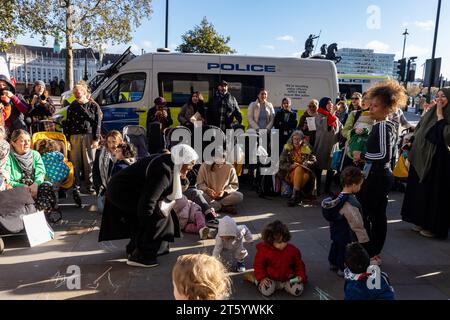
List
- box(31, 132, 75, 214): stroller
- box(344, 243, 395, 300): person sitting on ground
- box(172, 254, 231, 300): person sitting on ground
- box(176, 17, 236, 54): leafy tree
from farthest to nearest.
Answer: box(176, 17, 236, 54): leafy tree < box(31, 132, 75, 214): stroller < box(344, 243, 395, 300): person sitting on ground < box(172, 254, 231, 300): person sitting on ground

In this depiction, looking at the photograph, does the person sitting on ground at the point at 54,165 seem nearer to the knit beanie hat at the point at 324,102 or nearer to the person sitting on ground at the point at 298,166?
the person sitting on ground at the point at 298,166

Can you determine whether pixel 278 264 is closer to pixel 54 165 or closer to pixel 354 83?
pixel 54 165

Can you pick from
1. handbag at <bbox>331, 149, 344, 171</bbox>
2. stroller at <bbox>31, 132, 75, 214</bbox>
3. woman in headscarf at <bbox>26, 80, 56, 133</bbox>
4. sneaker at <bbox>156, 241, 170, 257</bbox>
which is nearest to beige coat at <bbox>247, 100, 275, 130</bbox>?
handbag at <bbox>331, 149, 344, 171</bbox>

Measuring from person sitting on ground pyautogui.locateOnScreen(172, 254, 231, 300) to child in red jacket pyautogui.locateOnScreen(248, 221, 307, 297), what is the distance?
1.70 meters

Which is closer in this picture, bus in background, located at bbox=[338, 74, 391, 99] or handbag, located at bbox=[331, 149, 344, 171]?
handbag, located at bbox=[331, 149, 344, 171]

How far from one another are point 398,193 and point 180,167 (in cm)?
557

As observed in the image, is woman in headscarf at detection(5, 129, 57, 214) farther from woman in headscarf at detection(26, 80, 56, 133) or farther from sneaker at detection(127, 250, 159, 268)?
woman in headscarf at detection(26, 80, 56, 133)

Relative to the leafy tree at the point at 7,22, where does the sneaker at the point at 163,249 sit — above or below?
below

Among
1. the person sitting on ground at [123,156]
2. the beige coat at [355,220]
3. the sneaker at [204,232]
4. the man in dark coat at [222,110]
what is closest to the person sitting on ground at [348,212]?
the beige coat at [355,220]

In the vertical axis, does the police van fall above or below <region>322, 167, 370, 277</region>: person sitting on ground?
above

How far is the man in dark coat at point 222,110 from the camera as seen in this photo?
849 centimetres

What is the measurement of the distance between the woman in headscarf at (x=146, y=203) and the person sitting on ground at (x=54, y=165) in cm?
217

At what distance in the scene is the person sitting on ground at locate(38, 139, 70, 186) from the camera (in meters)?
6.21
